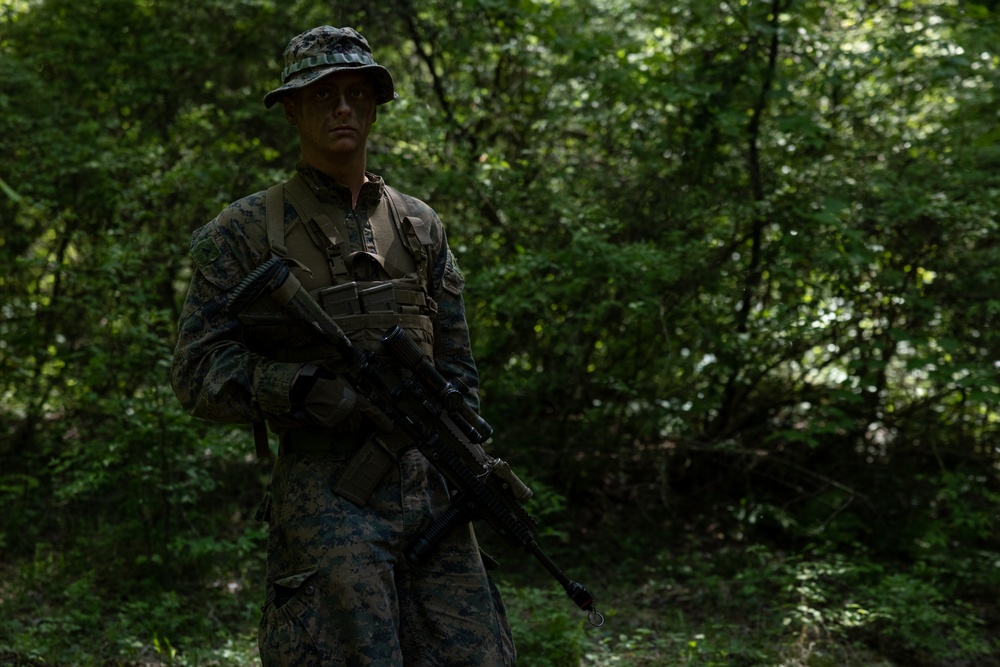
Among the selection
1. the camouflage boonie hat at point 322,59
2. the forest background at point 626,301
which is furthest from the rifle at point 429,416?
the forest background at point 626,301

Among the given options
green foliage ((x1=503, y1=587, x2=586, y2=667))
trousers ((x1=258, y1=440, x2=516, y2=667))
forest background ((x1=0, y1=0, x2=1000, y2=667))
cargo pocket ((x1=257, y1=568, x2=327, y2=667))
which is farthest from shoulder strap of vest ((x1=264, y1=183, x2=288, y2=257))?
forest background ((x1=0, y1=0, x2=1000, y2=667))

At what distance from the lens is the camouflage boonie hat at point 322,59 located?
2.75 meters

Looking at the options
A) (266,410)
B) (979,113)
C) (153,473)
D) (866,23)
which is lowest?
(153,473)

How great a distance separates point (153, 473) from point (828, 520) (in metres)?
4.24

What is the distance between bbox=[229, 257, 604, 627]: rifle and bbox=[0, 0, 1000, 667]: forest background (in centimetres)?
242

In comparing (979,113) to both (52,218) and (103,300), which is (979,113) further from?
(52,218)

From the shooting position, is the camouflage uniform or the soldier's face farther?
the soldier's face

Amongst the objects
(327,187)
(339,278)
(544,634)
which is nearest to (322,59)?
(327,187)

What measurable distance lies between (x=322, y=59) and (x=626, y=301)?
3839 mm

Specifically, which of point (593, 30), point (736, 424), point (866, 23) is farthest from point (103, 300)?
point (866, 23)

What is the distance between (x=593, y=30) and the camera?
690 cm

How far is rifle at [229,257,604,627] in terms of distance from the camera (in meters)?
2.60

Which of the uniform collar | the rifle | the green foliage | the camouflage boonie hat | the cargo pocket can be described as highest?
the camouflage boonie hat

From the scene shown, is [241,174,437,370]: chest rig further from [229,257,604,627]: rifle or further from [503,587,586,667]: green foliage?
[503,587,586,667]: green foliage
